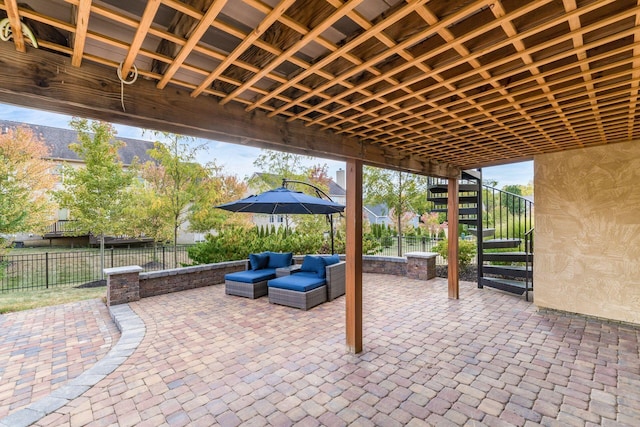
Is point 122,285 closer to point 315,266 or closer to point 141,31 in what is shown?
point 315,266

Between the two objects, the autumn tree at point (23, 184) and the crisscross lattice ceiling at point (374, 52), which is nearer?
the crisscross lattice ceiling at point (374, 52)

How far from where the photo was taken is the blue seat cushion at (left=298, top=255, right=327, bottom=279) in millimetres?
5590

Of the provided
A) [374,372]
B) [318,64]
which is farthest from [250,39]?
[374,372]

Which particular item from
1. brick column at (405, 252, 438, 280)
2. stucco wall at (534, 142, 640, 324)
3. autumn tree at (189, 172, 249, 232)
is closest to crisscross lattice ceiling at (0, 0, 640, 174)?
stucco wall at (534, 142, 640, 324)

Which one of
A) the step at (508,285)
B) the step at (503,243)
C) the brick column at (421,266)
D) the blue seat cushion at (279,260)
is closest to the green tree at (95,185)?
the blue seat cushion at (279,260)

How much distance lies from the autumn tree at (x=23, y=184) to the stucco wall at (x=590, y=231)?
10.7 metres

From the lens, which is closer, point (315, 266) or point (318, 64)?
point (318, 64)

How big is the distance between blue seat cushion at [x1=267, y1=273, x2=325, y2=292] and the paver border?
6.92ft

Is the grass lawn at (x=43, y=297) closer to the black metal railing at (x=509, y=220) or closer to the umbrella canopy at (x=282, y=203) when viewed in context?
the umbrella canopy at (x=282, y=203)

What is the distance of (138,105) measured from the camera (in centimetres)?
193

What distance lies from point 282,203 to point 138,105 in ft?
12.0

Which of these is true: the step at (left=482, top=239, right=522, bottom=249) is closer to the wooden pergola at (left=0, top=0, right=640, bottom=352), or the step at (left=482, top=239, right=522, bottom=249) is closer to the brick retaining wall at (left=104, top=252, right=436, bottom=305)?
the brick retaining wall at (left=104, top=252, right=436, bottom=305)

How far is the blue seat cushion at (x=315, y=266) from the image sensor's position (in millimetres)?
5590

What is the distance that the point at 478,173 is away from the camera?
249 inches
